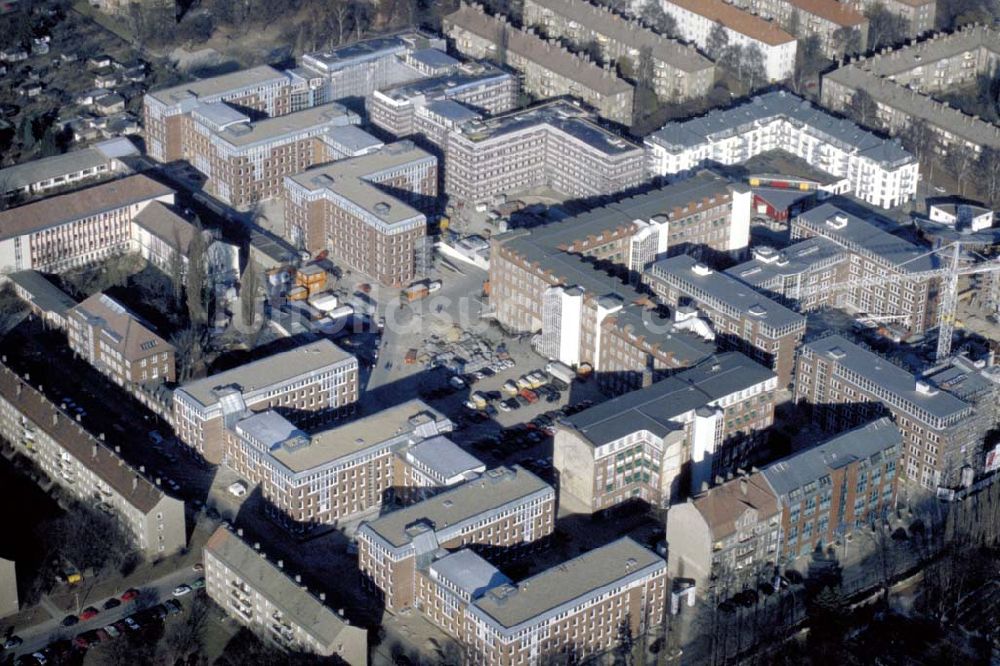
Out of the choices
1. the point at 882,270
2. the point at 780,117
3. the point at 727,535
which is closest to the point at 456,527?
the point at 727,535

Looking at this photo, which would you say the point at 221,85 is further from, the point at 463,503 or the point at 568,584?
the point at 568,584

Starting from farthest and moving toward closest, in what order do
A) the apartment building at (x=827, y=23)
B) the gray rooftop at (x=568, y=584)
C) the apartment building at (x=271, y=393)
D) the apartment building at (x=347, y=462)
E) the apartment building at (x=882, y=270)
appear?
the apartment building at (x=827, y=23), the apartment building at (x=882, y=270), the apartment building at (x=271, y=393), the apartment building at (x=347, y=462), the gray rooftop at (x=568, y=584)

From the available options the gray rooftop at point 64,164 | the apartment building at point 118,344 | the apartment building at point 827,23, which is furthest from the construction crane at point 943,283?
the gray rooftop at point 64,164

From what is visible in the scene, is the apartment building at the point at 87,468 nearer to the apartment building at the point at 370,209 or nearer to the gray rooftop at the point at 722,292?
the apartment building at the point at 370,209

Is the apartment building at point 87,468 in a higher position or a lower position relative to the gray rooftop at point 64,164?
lower

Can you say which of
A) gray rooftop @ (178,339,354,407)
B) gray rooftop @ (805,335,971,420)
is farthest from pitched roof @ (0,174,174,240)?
gray rooftop @ (805,335,971,420)

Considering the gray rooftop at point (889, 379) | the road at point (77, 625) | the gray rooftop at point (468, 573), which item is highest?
the gray rooftop at point (889, 379)
